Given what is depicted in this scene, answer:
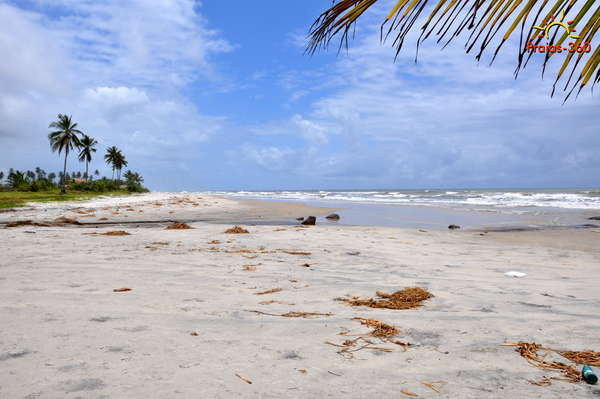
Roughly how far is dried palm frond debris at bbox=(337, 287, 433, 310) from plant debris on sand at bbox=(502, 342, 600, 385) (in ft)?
3.38

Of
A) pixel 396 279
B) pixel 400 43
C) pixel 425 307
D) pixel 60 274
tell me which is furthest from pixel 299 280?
pixel 400 43

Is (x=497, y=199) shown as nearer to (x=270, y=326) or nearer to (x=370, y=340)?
(x=370, y=340)

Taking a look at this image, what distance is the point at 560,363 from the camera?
221cm

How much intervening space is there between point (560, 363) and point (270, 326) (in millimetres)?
1840

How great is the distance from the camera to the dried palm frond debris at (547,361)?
2.07 m

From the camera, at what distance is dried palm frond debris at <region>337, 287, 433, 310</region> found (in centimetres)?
336

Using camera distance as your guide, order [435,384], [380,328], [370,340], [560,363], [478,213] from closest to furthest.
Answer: [435,384] < [560,363] < [370,340] < [380,328] < [478,213]

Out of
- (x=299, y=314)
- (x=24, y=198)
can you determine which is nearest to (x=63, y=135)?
(x=24, y=198)

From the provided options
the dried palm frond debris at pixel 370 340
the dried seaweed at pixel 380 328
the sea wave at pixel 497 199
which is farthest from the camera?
the sea wave at pixel 497 199

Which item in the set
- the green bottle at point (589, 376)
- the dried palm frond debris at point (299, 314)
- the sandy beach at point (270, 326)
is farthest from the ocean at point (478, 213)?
the green bottle at point (589, 376)

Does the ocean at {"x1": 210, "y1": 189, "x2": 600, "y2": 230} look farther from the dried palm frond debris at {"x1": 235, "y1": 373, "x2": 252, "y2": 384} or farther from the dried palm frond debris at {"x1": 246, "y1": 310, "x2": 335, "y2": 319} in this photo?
the dried palm frond debris at {"x1": 235, "y1": 373, "x2": 252, "y2": 384}

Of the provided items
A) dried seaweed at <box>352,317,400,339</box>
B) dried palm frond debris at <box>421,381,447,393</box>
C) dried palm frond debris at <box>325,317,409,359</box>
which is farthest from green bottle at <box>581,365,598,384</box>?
dried seaweed at <box>352,317,400,339</box>

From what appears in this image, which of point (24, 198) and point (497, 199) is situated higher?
point (497, 199)

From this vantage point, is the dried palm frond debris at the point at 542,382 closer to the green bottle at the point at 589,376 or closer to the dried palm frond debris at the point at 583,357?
the green bottle at the point at 589,376
